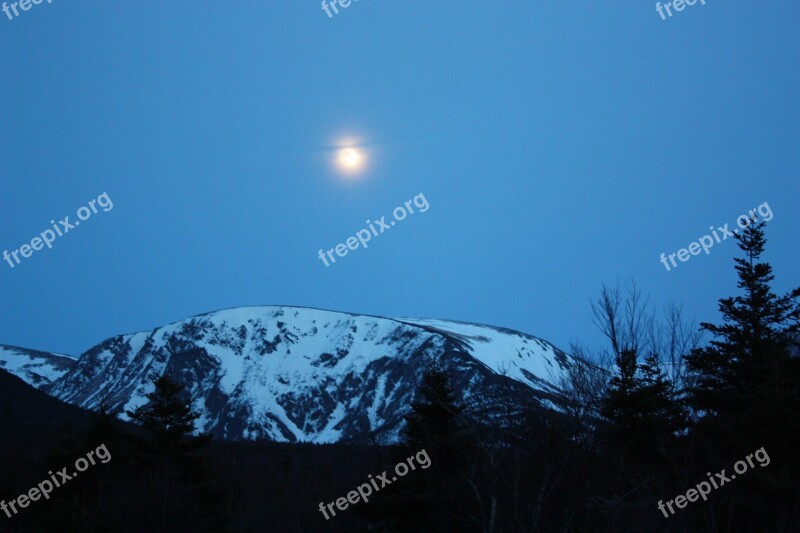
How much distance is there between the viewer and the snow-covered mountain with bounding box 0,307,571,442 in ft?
449

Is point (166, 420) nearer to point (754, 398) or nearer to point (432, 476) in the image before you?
point (432, 476)

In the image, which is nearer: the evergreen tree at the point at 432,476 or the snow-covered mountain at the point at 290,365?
the evergreen tree at the point at 432,476

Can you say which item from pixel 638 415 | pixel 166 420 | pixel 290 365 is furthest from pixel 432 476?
pixel 290 365

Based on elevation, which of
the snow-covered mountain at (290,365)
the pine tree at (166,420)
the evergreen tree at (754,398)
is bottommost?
the evergreen tree at (754,398)

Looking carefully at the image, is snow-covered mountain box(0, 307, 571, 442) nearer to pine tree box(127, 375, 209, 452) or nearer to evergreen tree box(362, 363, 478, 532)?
pine tree box(127, 375, 209, 452)

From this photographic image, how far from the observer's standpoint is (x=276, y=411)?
145 m

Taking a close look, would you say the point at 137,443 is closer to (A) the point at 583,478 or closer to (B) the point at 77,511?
(B) the point at 77,511

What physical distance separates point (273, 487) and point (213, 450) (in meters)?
24.0

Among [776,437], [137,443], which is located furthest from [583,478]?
[137,443]

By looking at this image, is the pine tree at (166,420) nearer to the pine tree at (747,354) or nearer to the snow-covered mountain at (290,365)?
the pine tree at (747,354)

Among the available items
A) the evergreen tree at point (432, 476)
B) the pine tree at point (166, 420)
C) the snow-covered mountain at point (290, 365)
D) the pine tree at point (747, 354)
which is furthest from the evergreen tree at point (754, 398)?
the snow-covered mountain at point (290, 365)

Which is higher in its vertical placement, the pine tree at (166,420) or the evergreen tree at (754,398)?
the pine tree at (166,420)

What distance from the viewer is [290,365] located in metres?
159

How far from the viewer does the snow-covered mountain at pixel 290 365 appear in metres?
137
